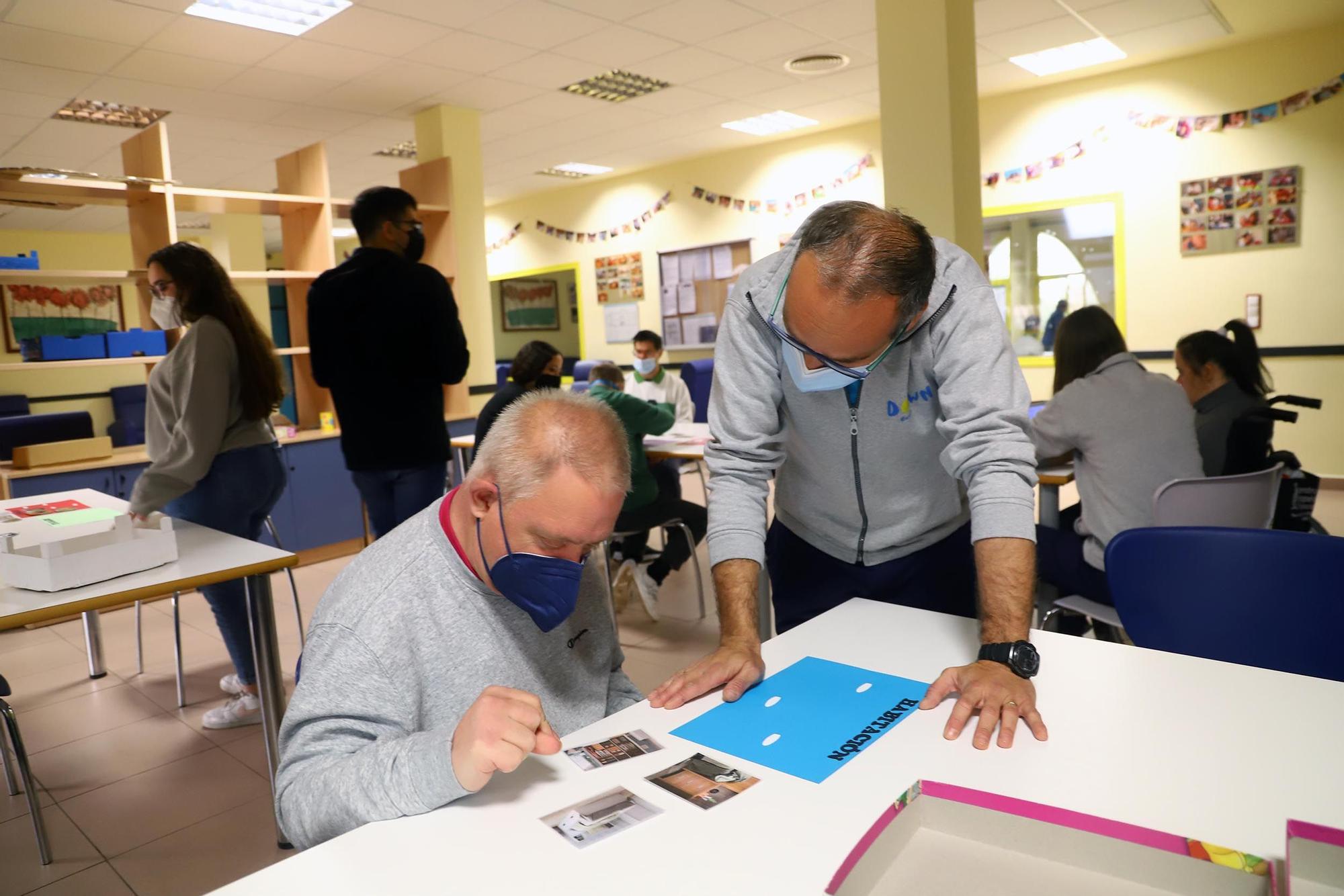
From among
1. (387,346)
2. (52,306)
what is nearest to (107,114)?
(52,306)

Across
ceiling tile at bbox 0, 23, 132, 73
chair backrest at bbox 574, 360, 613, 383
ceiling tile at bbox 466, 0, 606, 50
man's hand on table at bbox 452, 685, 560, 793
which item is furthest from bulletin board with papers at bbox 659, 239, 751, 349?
man's hand on table at bbox 452, 685, 560, 793

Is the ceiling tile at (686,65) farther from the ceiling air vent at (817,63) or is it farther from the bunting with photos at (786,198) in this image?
the bunting with photos at (786,198)

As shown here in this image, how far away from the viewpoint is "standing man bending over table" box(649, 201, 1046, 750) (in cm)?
119

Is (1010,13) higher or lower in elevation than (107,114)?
lower

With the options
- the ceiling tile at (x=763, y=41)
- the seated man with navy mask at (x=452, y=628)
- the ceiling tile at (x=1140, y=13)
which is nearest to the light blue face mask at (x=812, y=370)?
the seated man with navy mask at (x=452, y=628)

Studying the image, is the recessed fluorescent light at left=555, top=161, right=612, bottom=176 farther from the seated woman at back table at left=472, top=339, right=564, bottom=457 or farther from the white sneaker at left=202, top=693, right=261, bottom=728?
the white sneaker at left=202, top=693, right=261, bottom=728

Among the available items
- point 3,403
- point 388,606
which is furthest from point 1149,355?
point 3,403

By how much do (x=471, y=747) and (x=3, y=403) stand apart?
10.3 m

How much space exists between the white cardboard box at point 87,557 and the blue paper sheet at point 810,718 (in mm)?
1519

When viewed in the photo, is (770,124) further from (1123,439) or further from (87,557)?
(87,557)

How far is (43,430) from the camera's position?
17.3 feet

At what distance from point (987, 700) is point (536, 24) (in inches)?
169

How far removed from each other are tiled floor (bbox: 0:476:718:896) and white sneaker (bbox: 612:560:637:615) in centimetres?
6

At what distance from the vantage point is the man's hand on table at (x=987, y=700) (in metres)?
0.98
